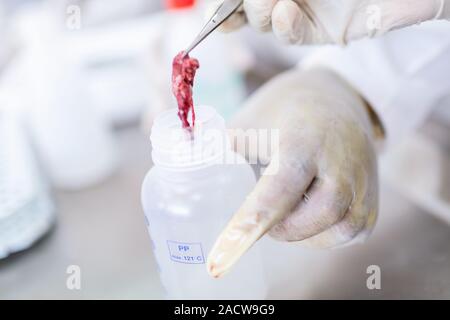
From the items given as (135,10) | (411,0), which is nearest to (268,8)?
(411,0)

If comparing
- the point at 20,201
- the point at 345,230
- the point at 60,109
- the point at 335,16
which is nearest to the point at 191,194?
the point at 345,230

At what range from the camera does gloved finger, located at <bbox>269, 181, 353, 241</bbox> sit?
0.67m

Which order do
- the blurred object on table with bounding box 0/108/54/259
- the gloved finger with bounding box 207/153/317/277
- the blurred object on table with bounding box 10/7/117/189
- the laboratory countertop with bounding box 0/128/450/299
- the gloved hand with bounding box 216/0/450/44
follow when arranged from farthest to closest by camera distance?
the blurred object on table with bounding box 10/7/117/189 < the blurred object on table with bounding box 0/108/54/259 < the laboratory countertop with bounding box 0/128/450/299 < the gloved hand with bounding box 216/0/450/44 < the gloved finger with bounding box 207/153/317/277

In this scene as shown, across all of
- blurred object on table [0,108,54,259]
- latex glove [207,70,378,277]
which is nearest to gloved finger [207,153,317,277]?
latex glove [207,70,378,277]

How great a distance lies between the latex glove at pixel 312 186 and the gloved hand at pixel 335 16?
0.31ft

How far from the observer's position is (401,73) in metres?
1.00

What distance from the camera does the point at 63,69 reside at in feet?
3.78

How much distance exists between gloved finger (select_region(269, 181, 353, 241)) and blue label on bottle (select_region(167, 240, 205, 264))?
0.09m

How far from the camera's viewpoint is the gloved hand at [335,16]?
0.70 metres

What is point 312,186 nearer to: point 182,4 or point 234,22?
point 234,22

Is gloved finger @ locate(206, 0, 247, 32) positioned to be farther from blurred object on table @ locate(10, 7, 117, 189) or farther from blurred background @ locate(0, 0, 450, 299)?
blurred object on table @ locate(10, 7, 117, 189)

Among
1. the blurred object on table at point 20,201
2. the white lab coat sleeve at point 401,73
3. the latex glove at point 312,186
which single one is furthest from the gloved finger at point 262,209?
the blurred object on table at point 20,201

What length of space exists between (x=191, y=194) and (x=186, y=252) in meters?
0.07
